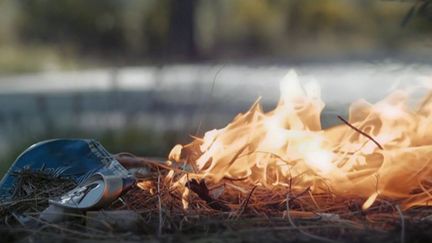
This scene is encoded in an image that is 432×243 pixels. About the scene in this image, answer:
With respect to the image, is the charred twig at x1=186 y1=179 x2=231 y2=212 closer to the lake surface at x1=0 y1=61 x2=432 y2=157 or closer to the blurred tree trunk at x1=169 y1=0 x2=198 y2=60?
the lake surface at x1=0 y1=61 x2=432 y2=157

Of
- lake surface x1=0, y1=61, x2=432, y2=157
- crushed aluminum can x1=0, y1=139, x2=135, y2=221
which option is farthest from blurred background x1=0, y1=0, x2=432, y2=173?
crushed aluminum can x1=0, y1=139, x2=135, y2=221

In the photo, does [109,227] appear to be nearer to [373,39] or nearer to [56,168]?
[56,168]

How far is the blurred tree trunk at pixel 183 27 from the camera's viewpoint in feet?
79.6

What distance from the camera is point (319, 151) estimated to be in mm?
4113

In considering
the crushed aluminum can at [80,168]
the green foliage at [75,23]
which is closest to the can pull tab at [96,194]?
the crushed aluminum can at [80,168]

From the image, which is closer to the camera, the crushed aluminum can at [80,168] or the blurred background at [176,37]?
the crushed aluminum can at [80,168]

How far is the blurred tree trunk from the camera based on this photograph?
A: 2425cm

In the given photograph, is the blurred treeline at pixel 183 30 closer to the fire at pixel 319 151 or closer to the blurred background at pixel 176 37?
the blurred background at pixel 176 37

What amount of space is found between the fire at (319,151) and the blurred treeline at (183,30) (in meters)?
20.0

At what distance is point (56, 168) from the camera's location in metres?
4.18

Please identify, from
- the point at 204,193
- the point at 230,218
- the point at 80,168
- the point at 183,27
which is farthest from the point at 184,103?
the point at 183,27

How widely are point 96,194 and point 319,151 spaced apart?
102 cm

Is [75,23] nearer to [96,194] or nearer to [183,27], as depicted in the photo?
[183,27]

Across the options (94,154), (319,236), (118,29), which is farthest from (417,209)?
(118,29)
